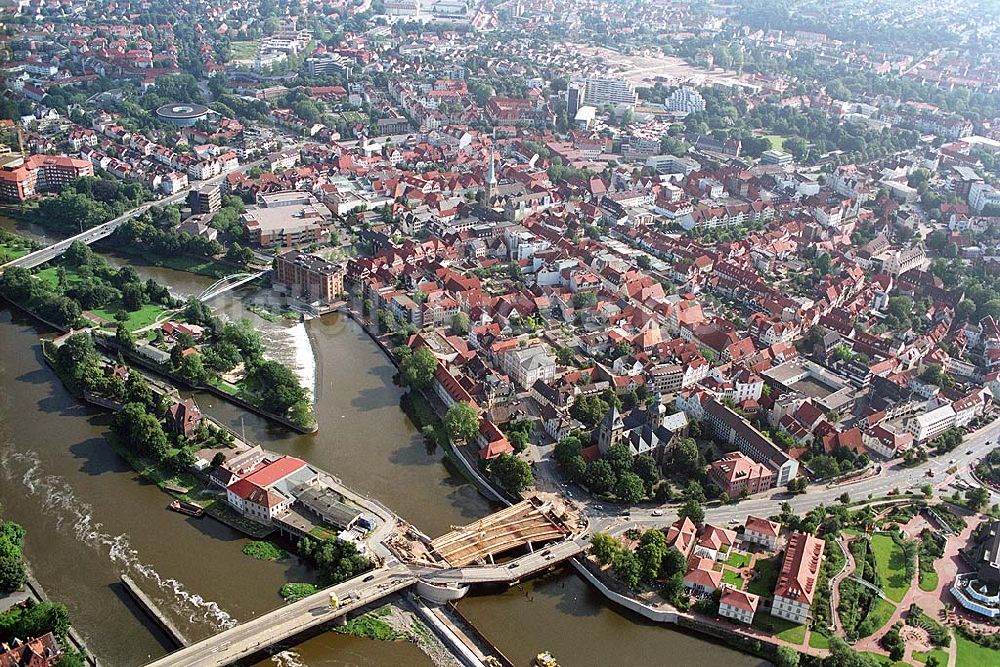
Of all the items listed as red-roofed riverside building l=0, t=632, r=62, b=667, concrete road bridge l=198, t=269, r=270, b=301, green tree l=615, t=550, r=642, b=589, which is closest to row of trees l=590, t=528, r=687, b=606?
green tree l=615, t=550, r=642, b=589

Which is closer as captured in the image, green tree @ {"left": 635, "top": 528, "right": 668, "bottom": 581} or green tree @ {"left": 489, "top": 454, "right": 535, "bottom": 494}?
green tree @ {"left": 635, "top": 528, "right": 668, "bottom": 581}

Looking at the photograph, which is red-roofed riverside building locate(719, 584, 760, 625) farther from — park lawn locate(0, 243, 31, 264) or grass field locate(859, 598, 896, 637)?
park lawn locate(0, 243, 31, 264)

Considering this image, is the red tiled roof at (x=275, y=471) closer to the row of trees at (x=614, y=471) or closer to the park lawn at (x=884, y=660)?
the row of trees at (x=614, y=471)

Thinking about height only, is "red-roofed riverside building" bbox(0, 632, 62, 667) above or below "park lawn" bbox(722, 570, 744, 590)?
below

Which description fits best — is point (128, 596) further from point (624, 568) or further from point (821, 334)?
point (821, 334)

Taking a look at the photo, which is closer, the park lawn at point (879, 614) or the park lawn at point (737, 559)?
the park lawn at point (879, 614)

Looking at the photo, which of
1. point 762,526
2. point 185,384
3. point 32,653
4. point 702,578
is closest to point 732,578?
point 702,578

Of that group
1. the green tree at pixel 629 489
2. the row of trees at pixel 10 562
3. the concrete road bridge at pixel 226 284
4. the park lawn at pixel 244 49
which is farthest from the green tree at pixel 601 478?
the park lawn at pixel 244 49
